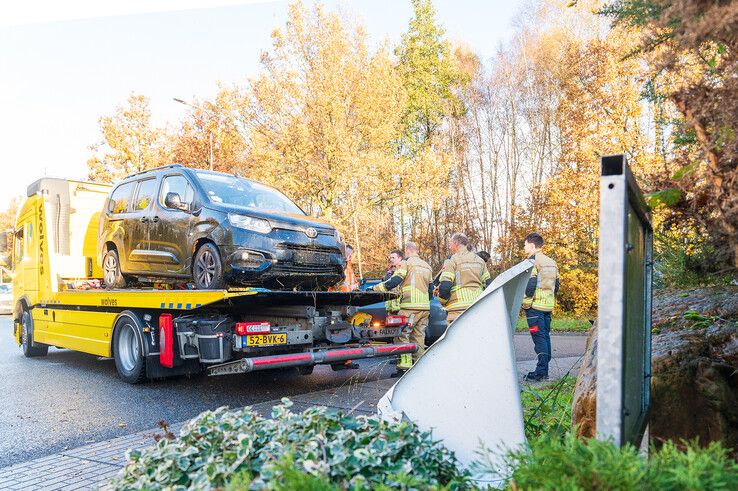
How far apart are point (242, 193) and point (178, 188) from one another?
85 centimetres

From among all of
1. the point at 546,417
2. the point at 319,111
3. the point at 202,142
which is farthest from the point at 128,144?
the point at 546,417

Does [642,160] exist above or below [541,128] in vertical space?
Result: below

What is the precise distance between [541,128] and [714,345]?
23455 mm

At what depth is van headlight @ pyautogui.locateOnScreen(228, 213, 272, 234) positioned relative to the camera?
7234 millimetres

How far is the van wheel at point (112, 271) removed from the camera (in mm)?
9289

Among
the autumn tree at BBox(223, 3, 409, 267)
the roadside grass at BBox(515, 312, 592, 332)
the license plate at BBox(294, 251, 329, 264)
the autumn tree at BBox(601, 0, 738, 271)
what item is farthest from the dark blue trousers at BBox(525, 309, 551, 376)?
the autumn tree at BBox(223, 3, 409, 267)

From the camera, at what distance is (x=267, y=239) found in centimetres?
726

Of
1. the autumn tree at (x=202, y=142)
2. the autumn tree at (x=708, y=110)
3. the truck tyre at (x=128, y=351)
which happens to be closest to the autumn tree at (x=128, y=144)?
the autumn tree at (x=202, y=142)

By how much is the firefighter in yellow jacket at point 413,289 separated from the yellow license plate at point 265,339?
1970 millimetres

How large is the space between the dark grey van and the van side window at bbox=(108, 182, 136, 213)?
0.02 metres

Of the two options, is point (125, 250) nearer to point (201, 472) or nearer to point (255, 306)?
point (255, 306)

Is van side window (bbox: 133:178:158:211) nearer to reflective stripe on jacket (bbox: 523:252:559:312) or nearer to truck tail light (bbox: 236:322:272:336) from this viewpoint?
truck tail light (bbox: 236:322:272:336)

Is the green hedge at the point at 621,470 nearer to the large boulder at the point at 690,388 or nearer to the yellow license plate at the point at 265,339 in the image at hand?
the large boulder at the point at 690,388

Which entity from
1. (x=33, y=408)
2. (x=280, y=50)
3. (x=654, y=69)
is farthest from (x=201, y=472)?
(x=280, y=50)
